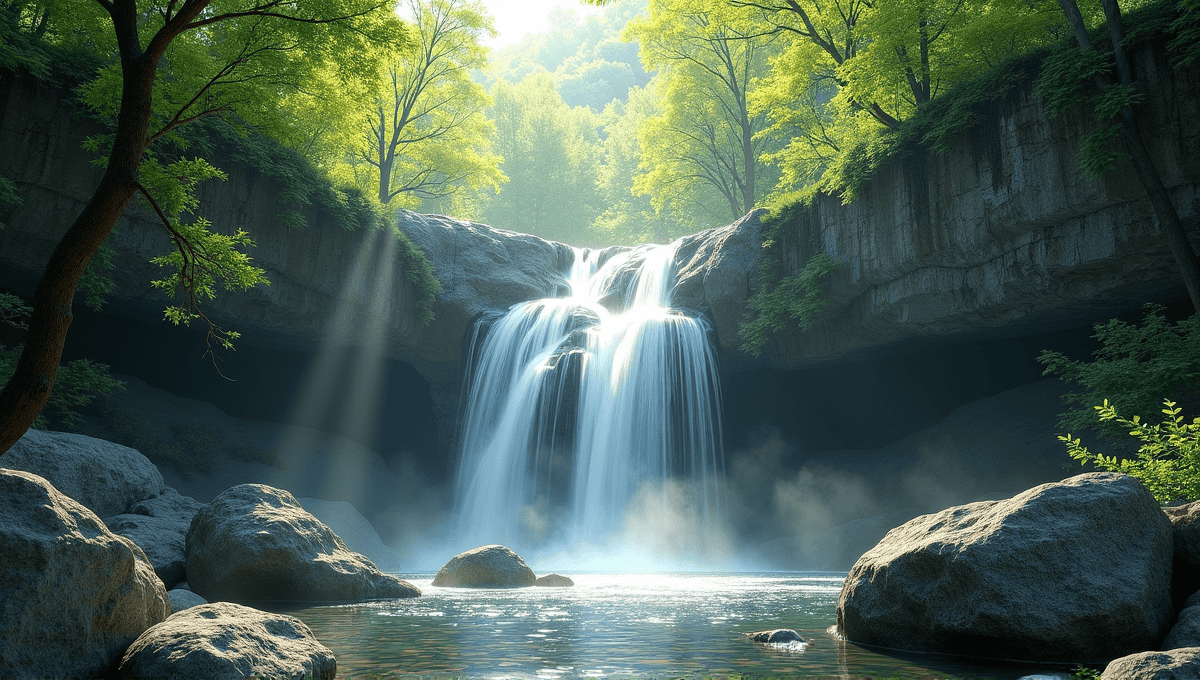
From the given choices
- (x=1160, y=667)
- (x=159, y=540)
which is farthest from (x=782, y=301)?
(x=1160, y=667)

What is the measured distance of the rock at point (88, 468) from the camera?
9688mm

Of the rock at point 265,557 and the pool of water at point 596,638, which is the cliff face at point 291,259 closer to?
the rock at point 265,557

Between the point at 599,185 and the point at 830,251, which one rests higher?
the point at 599,185

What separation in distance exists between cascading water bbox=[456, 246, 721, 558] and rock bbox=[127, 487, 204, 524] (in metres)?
9.41

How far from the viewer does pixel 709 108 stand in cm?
3344

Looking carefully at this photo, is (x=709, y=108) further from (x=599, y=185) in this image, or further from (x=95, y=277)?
(x=95, y=277)

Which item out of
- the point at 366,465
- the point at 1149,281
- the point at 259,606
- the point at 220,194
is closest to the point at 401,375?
the point at 366,465

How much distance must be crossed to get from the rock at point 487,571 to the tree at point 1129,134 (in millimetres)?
11373

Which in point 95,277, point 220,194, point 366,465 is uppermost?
point 220,194

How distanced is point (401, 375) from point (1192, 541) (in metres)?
22.9

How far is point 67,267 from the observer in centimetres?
485

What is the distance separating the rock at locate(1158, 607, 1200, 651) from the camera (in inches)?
189

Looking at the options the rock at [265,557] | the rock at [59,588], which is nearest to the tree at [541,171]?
the rock at [265,557]

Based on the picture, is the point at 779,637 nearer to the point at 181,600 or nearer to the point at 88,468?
the point at 181,600
